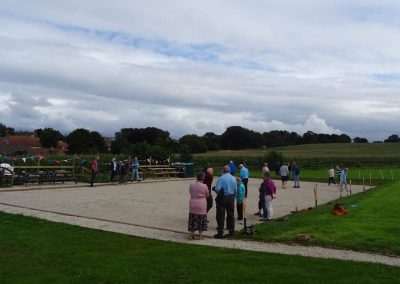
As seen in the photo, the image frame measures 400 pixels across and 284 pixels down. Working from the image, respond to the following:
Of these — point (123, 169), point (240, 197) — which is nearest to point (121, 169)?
point (123, 169)

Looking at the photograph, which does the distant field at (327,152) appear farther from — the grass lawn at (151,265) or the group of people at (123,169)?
the grass lawn at (151,265)

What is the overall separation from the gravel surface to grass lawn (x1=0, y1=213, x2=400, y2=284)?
3.23 feet

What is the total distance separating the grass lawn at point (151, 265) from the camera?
841 centimetres

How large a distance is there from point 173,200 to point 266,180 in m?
7.47

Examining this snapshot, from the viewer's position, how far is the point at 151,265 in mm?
9312

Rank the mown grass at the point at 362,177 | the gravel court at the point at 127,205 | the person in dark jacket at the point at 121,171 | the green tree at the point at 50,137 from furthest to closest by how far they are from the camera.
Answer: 1. the green tree at the point at 50,137
2. the mown grass at the point at 362,177
3. the person in dark jacket at the point at 121,171
4. the gravel court at the point at 127,205

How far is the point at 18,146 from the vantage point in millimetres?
101000

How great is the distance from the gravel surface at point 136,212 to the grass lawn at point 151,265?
38.8 inches

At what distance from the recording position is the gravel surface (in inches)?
451

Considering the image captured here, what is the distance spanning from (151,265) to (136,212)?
28.6 feet

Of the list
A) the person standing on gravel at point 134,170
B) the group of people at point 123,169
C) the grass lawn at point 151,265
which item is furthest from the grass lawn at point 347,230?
the person standing on gravel at point 134,170

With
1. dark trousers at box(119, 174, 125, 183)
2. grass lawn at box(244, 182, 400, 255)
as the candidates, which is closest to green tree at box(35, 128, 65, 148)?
dark trousers at box(119, 174, 125, 183)

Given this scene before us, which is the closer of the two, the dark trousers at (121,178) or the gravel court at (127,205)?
the gravel court at (127,205)

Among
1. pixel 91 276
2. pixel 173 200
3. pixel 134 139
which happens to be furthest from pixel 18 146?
pixel 91 276
